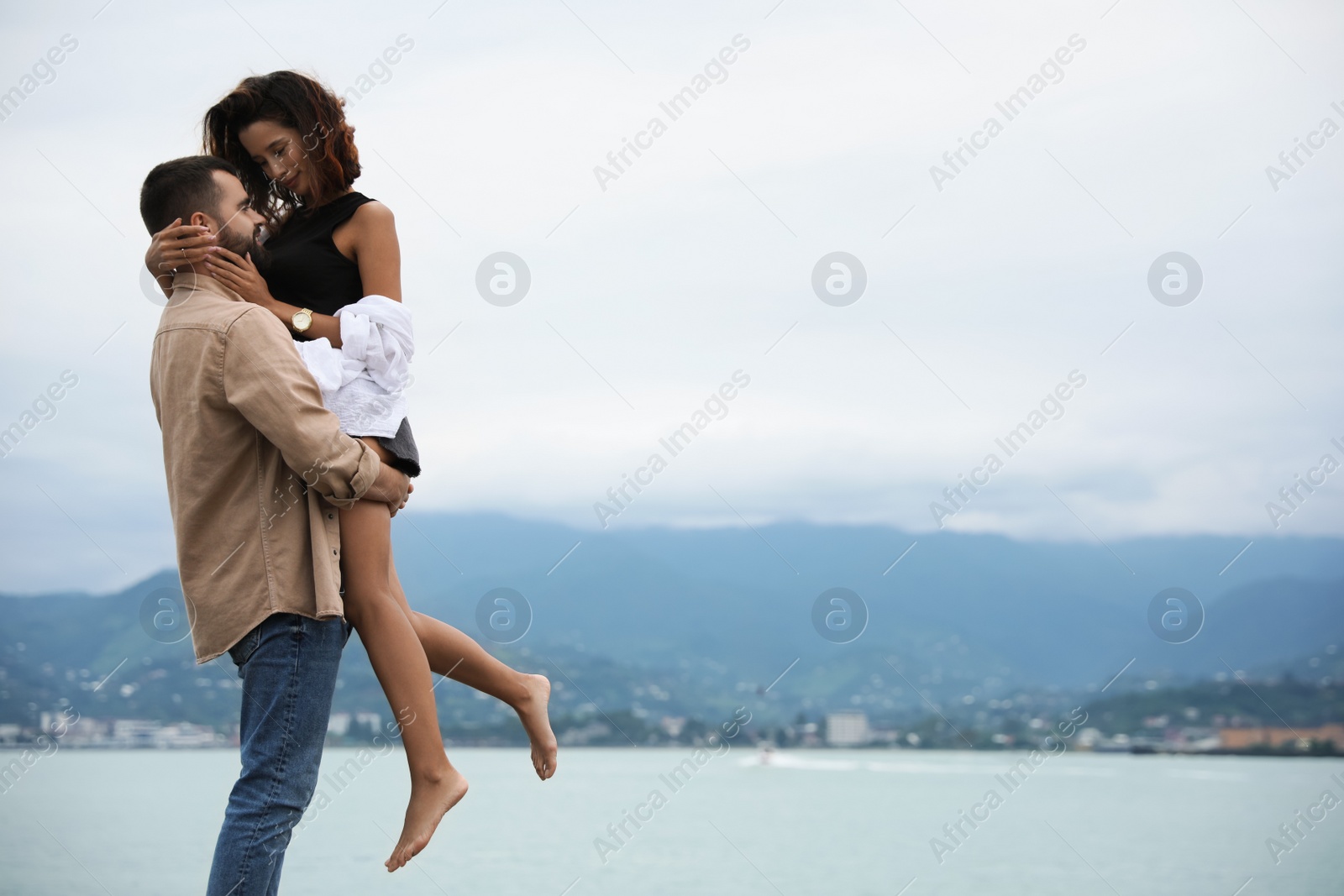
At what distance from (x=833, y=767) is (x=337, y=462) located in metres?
103

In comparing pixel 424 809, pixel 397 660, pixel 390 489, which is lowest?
pixel 424 809

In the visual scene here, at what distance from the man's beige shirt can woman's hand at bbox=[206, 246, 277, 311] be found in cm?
11

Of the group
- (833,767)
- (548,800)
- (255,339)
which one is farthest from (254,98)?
(833,767)

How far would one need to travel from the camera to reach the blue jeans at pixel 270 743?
2439 mm

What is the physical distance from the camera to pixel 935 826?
54844mm

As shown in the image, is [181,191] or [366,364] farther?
[366,364]

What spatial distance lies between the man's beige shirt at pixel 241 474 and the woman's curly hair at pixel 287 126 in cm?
57

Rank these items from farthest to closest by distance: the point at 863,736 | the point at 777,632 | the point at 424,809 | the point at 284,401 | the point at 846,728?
1. the point at 777,632
2. the point at 863,736
3. the point at 846,728
4. the point at 424,809
5. the point at 284,401

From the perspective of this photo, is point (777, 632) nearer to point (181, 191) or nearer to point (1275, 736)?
point (1275, 736)

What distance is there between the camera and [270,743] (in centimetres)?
245

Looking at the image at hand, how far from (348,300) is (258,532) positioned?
0.70 metres

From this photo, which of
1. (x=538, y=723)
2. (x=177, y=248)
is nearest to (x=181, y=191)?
(x=177, y=248)

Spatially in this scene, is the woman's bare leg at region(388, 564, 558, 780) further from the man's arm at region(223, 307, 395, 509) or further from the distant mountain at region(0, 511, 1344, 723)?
the distant mountain at region(0, 511, 1344, 723)

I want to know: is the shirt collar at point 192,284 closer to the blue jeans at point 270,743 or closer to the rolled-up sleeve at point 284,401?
the rolled-up sleeve at point 284,401
